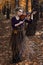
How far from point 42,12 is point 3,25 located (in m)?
4.99

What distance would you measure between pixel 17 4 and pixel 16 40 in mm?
17004

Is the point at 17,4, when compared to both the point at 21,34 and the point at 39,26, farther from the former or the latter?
the point at 21,34

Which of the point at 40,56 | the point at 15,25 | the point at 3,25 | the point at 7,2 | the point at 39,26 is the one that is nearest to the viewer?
the point at 15,25

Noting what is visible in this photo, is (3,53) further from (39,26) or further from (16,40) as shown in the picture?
(39,26)

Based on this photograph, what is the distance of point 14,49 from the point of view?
917 cm

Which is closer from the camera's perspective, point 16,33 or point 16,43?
point 16,33

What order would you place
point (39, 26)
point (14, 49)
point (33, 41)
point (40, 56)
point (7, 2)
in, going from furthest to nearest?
point (7, 2)
point (39, 26)
point (33, 41)
point (40, 56)
point (14, 49)

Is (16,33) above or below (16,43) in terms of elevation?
above

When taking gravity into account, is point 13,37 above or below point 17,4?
above

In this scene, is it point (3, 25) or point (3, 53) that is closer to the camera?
point (3, 53)

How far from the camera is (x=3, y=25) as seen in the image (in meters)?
17.8

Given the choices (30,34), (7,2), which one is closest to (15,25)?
(30,34)

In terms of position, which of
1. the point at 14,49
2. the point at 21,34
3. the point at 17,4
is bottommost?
the point at 17,4

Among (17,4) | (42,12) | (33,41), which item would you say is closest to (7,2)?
(17,4)
